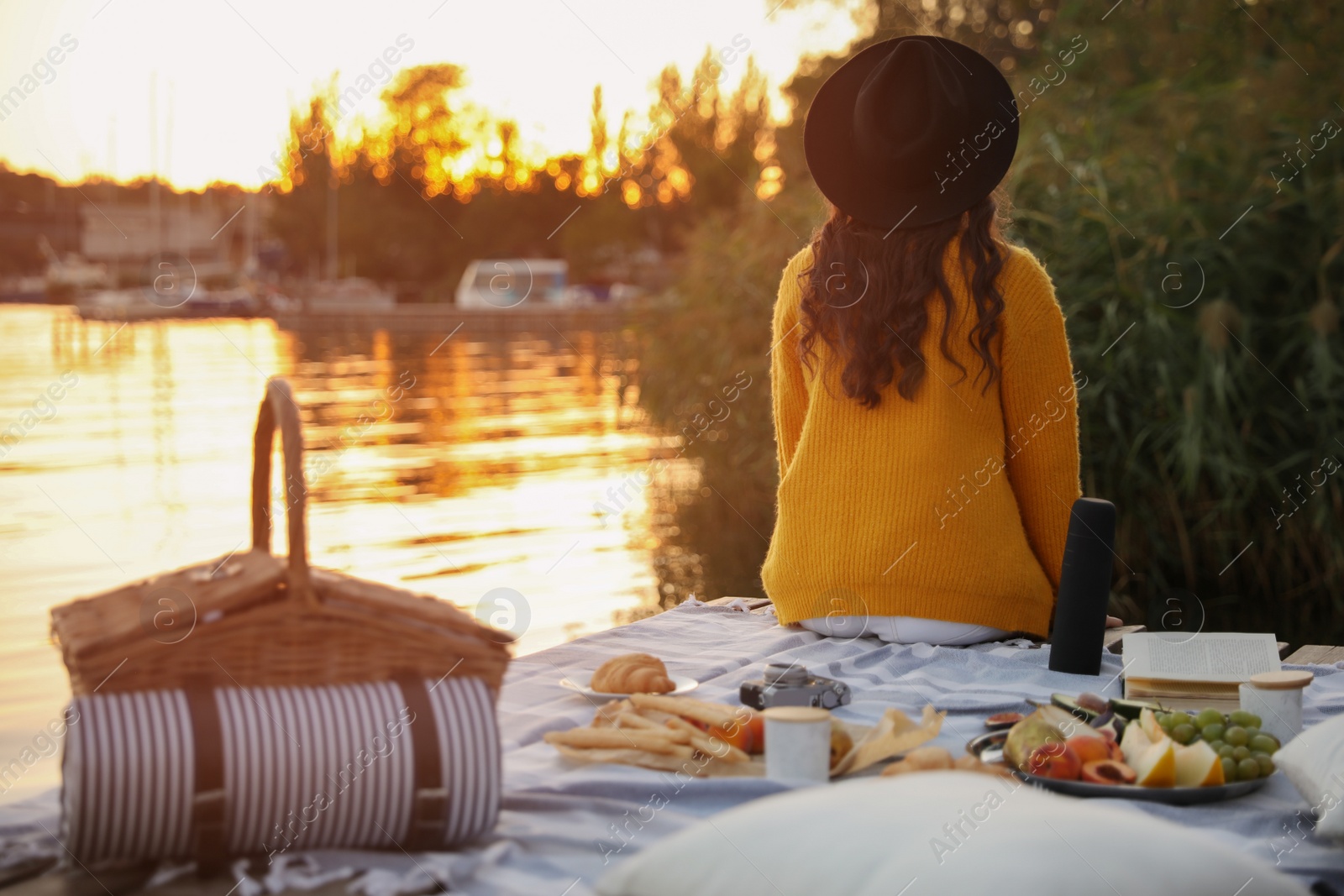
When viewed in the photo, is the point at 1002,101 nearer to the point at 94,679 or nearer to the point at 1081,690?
the point at 1081,690

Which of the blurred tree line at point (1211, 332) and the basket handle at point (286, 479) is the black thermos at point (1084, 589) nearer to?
the basket handle at point (286, 479)

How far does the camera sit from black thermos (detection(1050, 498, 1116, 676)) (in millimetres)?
2559

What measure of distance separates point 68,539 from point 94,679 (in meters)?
5.05

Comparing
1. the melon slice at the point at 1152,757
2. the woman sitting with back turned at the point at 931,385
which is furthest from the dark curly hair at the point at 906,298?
the melon slice at the point at 1152,757

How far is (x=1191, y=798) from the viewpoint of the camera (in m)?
1.88

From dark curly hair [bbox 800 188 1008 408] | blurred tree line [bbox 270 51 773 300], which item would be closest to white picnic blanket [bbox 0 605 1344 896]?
dark curly hair [bbox 800 188 1008 408]

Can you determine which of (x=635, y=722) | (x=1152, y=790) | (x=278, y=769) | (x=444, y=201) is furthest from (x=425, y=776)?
(x=444, y=201)

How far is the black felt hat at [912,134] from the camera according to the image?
2838 millimetres

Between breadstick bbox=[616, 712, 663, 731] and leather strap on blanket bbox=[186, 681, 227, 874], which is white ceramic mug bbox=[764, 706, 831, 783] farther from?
leather strap on blanket bbox=[186, 681, 227, 874]

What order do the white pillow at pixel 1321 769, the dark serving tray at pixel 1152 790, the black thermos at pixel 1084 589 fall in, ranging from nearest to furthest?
the white pillow at pixel 1321 769 < the dark serving tray at pixel 1152 790 < the black thermos at pixel 1084 589

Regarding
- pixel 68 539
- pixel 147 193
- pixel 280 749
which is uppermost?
pixel 147 193

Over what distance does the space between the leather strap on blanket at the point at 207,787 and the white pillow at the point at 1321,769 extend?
1.42 m

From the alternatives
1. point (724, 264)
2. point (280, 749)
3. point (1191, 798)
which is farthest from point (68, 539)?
point (1191, 798)

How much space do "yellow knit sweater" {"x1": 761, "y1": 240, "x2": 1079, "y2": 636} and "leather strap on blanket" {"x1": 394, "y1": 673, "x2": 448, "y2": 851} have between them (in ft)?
4.53
